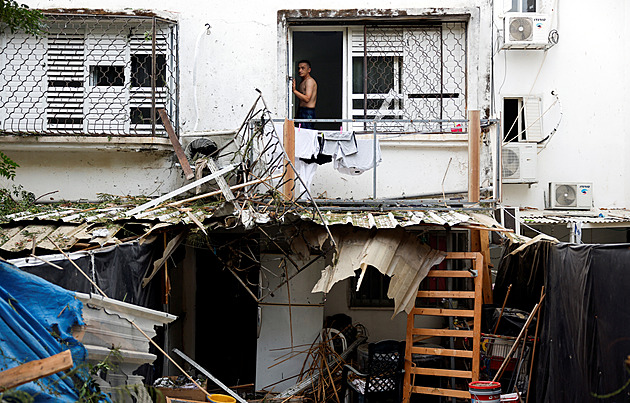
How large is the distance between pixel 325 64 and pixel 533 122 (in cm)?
537

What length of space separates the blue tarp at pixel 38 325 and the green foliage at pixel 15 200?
4812 millimetres

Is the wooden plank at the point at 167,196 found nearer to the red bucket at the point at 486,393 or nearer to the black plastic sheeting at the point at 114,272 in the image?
the black plastic sheeting at the point at 114,272

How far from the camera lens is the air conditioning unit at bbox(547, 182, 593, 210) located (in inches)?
398

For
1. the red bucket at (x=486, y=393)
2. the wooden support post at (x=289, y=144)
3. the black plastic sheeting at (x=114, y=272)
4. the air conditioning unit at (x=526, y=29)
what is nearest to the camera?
the black plastic sheeting at (x=114, y=272)

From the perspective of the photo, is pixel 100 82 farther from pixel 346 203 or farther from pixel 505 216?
pixel 505 216

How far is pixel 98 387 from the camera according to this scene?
4.93 metres

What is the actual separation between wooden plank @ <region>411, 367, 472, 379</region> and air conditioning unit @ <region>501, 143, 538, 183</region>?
3.40 meters

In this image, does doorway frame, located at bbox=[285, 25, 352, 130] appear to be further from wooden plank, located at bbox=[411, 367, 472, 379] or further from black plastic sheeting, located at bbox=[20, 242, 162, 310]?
wooden plank, located at bbox=[411, 367, 472, 379]

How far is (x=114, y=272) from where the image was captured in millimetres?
6395

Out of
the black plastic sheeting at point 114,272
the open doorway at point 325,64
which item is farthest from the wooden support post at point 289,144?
the open doorway at point 325,64

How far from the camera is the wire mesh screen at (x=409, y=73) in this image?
10281mm

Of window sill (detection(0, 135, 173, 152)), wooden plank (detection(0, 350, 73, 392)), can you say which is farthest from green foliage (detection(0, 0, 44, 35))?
wooden plank (detection(0, 350, 73, 392))

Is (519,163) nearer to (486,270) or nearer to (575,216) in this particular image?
(575,216)

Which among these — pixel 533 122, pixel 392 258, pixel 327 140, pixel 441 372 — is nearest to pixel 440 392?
pixel 441 372
